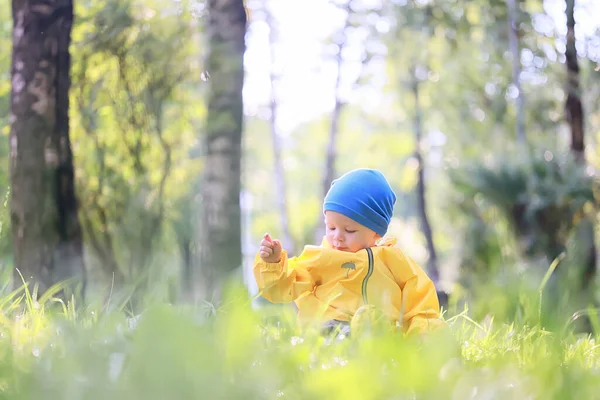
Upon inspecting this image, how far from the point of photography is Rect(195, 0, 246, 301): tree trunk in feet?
14.8

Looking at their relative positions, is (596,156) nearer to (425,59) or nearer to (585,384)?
(425,59)

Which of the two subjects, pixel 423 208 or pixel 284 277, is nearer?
pixel 284 277

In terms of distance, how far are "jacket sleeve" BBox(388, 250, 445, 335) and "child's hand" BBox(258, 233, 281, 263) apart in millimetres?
469

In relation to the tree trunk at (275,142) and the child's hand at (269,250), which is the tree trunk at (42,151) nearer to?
the child's hand at (269,250)

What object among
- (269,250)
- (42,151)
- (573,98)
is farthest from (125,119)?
(573,98)

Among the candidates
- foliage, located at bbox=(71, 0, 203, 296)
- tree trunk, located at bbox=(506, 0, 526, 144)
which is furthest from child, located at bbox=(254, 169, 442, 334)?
tree trunk, located at bbox=(506, 0, 526, 144)

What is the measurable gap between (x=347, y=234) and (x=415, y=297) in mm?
349

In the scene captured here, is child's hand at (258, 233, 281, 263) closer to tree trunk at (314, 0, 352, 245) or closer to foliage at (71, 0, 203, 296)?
foliage at (71, 0, 203, 296)

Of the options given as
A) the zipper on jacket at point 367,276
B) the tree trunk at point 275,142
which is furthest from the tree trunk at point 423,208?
the zipper on jacket at point 367,276

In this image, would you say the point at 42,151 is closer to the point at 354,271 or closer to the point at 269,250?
the point at 269,250

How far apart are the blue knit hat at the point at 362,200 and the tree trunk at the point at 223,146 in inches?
82.5

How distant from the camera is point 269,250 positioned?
7.37 ft

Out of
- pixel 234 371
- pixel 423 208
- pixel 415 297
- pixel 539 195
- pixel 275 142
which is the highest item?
pixel 234 371

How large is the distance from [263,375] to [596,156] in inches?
363
